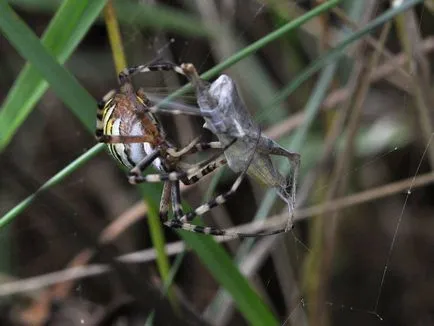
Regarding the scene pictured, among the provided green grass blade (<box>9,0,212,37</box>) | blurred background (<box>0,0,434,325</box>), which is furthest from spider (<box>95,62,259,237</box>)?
green grass blade (<box>9,0,212,37</box>)

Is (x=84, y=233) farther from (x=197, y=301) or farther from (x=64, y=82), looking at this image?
(x=197, y=301)

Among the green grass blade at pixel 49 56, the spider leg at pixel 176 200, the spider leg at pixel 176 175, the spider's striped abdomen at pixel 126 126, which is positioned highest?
the green grass blade at pixel 49 56

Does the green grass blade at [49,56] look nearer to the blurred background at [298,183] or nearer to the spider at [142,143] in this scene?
the spider at [142,143]

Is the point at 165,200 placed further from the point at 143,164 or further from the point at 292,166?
the point at 292,166

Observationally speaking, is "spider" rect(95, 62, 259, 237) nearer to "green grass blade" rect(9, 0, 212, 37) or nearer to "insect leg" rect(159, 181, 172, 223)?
"insect leg" rect(159, 181, 172, 223)

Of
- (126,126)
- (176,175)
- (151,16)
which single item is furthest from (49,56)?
(151,16)

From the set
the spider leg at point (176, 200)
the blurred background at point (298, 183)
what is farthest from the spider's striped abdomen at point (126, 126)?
the blurred background at point (298, 183)
